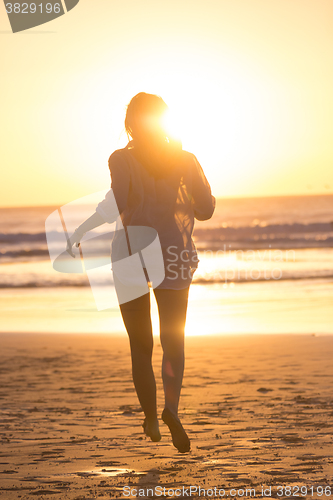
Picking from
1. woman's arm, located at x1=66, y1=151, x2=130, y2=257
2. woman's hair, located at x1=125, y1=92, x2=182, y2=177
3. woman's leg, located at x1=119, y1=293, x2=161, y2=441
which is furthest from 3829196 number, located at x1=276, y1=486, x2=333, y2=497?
woman's hair, located at x1=125, y1=92, x2=182, y2=177

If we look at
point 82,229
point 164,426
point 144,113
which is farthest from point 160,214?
point 164,426

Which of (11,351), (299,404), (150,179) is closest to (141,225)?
(150,179)

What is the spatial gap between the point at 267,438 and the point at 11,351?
4.45 m

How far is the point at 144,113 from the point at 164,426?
2.12m

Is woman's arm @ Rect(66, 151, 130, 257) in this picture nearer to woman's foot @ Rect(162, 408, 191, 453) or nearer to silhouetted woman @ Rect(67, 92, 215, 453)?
A: silhouetted woman @ Rect(67, 92, 215, 453)

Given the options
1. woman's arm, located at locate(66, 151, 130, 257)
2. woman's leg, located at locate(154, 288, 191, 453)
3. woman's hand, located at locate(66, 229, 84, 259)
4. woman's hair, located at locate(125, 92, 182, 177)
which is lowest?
woman's leg, located at locate(154, 288, 191, 453)

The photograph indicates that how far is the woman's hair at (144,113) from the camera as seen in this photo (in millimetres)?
3201

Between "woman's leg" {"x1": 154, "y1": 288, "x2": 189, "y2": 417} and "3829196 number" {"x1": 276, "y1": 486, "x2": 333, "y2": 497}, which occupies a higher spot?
"woman's leg" {"x1": 154, "y1": 288, "x2": 189, "y2": 417}

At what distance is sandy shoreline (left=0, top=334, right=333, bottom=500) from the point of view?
120 inches

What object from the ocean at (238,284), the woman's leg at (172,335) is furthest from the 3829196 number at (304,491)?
the ocean at (238,284)

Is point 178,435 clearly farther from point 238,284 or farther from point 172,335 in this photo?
point 238,284

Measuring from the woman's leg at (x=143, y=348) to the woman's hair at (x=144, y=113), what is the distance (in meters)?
0.85

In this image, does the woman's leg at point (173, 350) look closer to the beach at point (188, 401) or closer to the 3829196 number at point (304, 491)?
the beach at point (188, 401)

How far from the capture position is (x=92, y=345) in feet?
25.4
